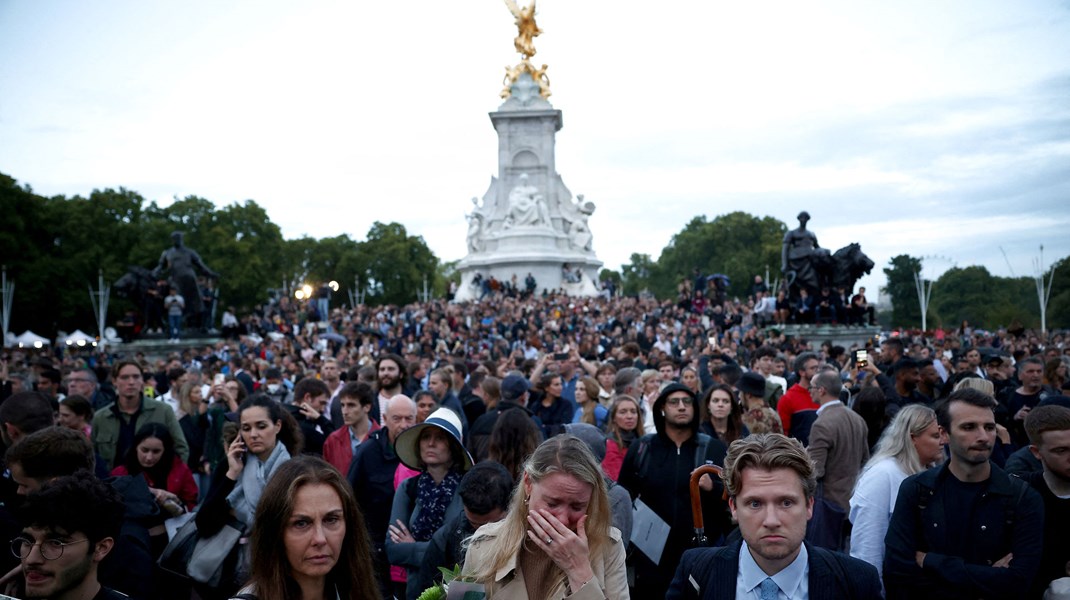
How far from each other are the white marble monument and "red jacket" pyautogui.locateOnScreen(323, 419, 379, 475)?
4213 centimetres

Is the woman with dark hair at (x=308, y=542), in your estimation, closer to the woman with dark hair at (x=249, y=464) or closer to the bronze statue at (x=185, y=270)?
the woman with dark hair at (x=249, y=464)

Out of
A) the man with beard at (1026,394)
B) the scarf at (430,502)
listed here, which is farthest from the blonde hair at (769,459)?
the man with beard at (1026,394)

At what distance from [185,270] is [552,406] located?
21.1 metres

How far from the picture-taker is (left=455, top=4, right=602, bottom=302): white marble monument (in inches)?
1966

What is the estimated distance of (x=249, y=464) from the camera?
4824mm

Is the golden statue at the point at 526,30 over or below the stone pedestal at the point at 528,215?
over

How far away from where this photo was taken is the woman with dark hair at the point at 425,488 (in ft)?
14.1

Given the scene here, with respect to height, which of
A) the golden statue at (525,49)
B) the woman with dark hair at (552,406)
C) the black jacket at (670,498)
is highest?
the golden statue at (525,49)

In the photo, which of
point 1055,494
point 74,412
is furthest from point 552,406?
point 1055,494

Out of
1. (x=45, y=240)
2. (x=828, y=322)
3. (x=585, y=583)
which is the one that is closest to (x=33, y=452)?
(x=585, y=583)

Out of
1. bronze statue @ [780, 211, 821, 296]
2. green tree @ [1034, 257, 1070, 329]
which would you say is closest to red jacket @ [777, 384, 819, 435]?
bronze statue @ [780, 211, 821, 296]

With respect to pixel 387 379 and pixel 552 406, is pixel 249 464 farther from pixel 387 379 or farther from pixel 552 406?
pixel 552 406

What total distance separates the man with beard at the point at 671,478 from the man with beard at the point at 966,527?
1277mm

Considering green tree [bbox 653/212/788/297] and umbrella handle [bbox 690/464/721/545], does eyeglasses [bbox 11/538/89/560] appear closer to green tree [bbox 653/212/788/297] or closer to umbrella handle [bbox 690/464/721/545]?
umbrella handle [bbox 690/464/721/545]
